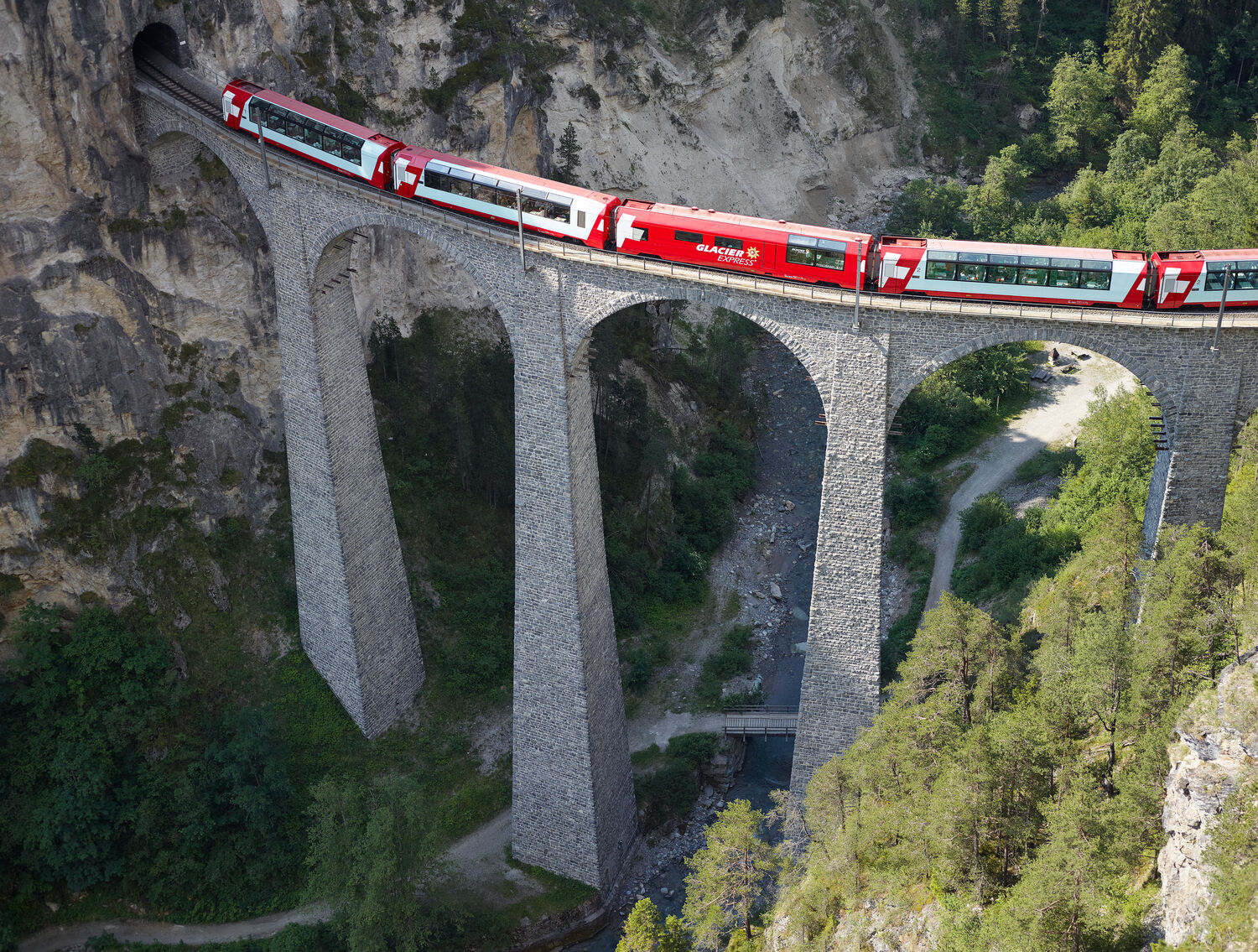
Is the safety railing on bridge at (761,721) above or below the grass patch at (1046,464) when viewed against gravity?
Result: below

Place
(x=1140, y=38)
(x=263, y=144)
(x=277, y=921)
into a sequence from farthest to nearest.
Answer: (x=1140, y=38) → (x=277, y=921) → (x=263, y=144)

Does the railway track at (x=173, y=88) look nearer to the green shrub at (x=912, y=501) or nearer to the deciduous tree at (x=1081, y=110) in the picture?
the green shrub at (x=912, y=501)

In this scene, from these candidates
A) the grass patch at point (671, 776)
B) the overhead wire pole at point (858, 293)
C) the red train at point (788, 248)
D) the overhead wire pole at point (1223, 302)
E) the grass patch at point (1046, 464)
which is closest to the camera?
the overhead wire pole at point (1223, 302)

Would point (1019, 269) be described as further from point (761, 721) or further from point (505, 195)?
point (761, 721)

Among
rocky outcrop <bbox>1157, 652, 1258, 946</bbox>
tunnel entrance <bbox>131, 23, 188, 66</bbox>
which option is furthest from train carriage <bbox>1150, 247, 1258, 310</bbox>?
tunnel entrance <bbox>131, 23, 188, 66</bbox>

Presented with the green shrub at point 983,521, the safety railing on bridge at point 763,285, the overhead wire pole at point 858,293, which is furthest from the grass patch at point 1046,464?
the overhead wire pole at point 858,293

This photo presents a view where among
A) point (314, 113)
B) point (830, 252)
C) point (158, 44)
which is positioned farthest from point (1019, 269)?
point (158, 44)
